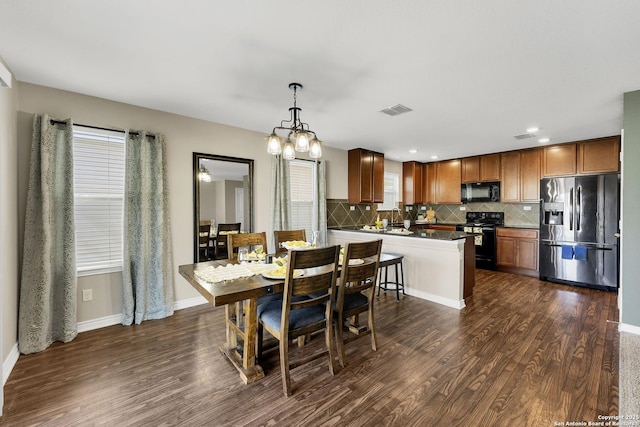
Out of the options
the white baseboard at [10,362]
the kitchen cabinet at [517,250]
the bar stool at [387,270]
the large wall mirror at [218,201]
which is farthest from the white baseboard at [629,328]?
the white baseboard at [10,362]

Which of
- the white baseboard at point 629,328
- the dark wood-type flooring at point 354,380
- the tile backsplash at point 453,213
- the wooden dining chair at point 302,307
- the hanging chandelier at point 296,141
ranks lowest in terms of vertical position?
the dark wood-type flooring at point 354,380

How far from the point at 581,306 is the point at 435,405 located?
3039mm

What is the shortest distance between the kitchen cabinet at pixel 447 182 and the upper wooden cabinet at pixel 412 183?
1.18 ft

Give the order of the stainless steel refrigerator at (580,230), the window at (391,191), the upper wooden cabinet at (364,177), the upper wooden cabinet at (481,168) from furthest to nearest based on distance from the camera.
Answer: the window at (391,191) → the upper wooden cabinet at (481,168) → the upper wooden cabinet at (364,177) → the stainless steel refrigerator at (580,230)

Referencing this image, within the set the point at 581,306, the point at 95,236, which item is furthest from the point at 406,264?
the point at 95,236

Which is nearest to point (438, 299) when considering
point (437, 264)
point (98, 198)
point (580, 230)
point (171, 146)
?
point (437, 264)

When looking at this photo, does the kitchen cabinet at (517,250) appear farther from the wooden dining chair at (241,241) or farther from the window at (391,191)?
the wooden dining chair at (241,241)

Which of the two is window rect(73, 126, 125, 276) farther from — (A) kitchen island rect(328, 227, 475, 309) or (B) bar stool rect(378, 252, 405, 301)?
(A) kitchen island rect(328, 227, 475, 309)

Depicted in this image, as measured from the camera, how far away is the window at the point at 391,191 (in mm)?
6266

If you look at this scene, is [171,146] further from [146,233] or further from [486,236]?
[486,236]

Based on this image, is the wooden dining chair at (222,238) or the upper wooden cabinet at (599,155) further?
the upper wooden cabinet at (599,155)

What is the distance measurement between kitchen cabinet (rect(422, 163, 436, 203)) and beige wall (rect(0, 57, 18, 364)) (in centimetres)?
664

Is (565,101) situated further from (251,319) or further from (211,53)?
(251,319)

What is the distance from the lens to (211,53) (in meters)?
2.03
